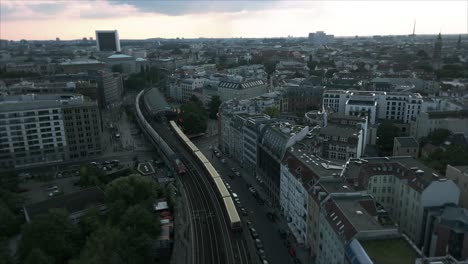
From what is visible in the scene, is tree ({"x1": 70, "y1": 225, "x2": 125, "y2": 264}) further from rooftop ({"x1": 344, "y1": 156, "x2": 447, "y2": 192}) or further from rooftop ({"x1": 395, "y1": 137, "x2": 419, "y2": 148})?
rooftop ({"x1": 395, "y1": 137, "x2": 419, "y2": 148})

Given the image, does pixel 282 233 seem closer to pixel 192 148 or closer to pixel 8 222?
pixel 192 148

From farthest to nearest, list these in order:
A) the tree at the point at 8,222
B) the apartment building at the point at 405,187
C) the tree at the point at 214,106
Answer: the tree at the point at 214,106 → the tree at the point at 8,222 → the apartment building at the point at 405,187

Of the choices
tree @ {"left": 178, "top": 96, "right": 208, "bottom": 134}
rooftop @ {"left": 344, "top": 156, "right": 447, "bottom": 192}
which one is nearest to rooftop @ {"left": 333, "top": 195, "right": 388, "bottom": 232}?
rooftop @ {"left": 344, "top": 156, "right": 447, "bottom": 192}

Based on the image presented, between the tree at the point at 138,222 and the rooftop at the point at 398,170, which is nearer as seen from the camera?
the rooftop at the point at 398,170

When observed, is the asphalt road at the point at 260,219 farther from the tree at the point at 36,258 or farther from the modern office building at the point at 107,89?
the modern office building at the point at 107,89

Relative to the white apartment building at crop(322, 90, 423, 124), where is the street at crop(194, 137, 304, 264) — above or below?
below

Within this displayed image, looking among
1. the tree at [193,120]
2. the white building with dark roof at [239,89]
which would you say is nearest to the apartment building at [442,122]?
the tree at [193,120]
